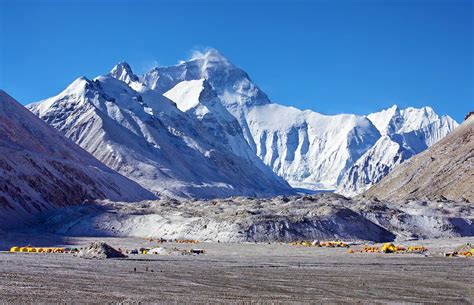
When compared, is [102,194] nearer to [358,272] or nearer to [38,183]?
[38,183]

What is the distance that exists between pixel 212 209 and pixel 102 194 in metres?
41.7

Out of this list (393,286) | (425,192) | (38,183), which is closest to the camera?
(393,286)

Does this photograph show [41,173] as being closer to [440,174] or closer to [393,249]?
[440,174]

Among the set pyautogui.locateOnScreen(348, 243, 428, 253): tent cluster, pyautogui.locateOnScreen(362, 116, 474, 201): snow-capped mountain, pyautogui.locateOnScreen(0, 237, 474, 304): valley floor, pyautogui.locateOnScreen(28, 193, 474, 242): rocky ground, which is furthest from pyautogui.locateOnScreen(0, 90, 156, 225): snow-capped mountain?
pyautogui.locateOnScreen(0, 237, 474, 304): valley floor

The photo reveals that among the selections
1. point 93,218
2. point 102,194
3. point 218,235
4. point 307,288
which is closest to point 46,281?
point 307,288

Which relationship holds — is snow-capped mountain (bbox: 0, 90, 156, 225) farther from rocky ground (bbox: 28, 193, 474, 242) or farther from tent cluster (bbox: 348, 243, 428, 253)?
tent cluster (bbox: 348, 243, 428, 253)

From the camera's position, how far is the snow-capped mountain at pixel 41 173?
394ft

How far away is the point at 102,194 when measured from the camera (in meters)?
152

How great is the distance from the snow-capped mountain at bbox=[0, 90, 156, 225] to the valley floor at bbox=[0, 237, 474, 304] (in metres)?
61.6

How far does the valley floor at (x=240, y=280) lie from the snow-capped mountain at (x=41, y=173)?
202 ft

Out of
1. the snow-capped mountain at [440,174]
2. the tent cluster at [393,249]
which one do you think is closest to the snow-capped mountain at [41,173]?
the tent cluster at [393,249]

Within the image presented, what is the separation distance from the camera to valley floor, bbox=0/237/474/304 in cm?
3209

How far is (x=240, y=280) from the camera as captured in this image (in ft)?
132

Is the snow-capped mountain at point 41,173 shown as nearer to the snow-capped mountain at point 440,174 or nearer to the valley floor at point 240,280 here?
the snow-capped mountain at point 440,174
